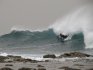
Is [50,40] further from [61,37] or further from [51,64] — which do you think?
[51,64]

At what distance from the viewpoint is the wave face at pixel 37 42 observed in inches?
1848

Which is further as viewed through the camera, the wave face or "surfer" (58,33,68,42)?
"surfer" (58,33,68,42)

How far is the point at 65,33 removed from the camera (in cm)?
5378

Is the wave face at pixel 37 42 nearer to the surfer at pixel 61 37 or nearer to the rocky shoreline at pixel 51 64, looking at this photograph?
the surfer at pixel 61 37

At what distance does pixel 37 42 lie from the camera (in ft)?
184

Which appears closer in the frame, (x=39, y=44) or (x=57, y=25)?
(x=39, y=44)

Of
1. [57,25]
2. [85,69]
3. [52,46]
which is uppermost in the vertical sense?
[57,25]

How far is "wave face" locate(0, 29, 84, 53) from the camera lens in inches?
1848

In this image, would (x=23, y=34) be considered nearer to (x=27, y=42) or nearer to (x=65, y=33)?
(x=27, y=42)

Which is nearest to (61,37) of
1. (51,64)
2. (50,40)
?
(50,40)

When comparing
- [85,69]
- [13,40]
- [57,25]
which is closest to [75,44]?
[57,25]

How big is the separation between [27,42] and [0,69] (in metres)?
38.0

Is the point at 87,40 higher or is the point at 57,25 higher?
the point at 57,25

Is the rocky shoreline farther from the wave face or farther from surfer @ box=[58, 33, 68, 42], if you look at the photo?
surfer @ box=[58, 33, 68, 42]
